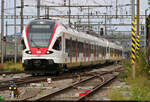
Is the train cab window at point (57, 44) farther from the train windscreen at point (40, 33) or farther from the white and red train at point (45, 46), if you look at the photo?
the train windscreen at point (40, 33)

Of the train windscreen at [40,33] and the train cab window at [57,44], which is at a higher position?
the train windscreen at [40,33]

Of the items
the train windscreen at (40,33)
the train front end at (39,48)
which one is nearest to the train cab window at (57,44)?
the train front end at (39,48)

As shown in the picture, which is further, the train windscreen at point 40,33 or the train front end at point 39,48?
the train windscreen at point 40,33

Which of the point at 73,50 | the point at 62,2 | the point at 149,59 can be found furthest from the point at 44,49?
the point at 62,2

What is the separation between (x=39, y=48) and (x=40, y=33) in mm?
935

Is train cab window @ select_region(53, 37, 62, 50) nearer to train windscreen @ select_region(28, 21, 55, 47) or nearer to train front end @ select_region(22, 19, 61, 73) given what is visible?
train front end @ select_region(22, 19, 61, 73)

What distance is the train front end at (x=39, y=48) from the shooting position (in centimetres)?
1931

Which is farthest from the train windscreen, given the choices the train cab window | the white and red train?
the train cab window

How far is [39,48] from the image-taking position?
63.5ft

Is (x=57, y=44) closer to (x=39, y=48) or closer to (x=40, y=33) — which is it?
(x=39, y=48)

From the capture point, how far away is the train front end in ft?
63.4

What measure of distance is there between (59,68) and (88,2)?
18319 mm

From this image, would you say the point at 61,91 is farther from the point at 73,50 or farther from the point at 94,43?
the point at 94,43

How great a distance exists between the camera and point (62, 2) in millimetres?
36750
